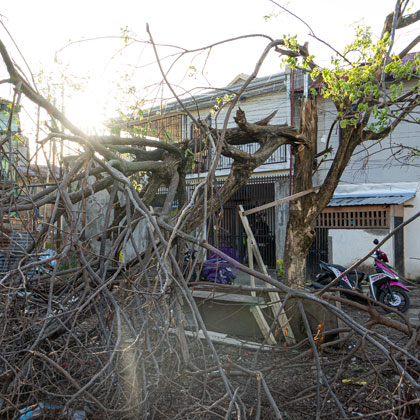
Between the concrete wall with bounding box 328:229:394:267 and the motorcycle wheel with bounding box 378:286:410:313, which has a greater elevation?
the concrete wall with bounding box 328:229:394:267

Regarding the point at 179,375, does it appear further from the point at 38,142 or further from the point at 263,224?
the point at 263,224

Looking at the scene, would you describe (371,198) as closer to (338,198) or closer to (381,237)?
(338,198)

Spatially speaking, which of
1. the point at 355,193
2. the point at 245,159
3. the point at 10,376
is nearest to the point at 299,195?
the point at 245,159

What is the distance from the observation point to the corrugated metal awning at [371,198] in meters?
11.0

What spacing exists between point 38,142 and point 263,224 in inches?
441

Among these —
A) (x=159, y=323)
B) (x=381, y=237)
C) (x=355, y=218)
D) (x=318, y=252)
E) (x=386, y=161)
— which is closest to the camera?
(x=159, y=323)

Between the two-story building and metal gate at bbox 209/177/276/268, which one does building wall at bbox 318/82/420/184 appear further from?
metal gate at bbox 209/177/276/268

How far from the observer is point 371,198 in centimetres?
1160

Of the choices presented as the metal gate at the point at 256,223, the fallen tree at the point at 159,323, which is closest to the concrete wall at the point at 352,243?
the metal gate at the point at 256,223

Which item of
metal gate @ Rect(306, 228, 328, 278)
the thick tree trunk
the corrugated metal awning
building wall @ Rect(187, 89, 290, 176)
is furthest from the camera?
building wall @ Rect(187, 89, 290, 176)

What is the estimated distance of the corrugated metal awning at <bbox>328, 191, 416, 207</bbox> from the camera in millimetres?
10955

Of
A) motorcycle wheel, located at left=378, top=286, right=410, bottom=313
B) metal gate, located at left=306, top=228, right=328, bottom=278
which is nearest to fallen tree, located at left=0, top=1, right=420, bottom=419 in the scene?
motorcycle wheel, located at left=378, top=286, right=410, bottom=313

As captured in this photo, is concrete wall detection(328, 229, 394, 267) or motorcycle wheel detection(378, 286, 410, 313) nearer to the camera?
motorcycle wheel detection(378, 286, 410, 313)

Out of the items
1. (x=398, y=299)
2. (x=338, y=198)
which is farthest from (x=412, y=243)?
(x=398, y=299)
